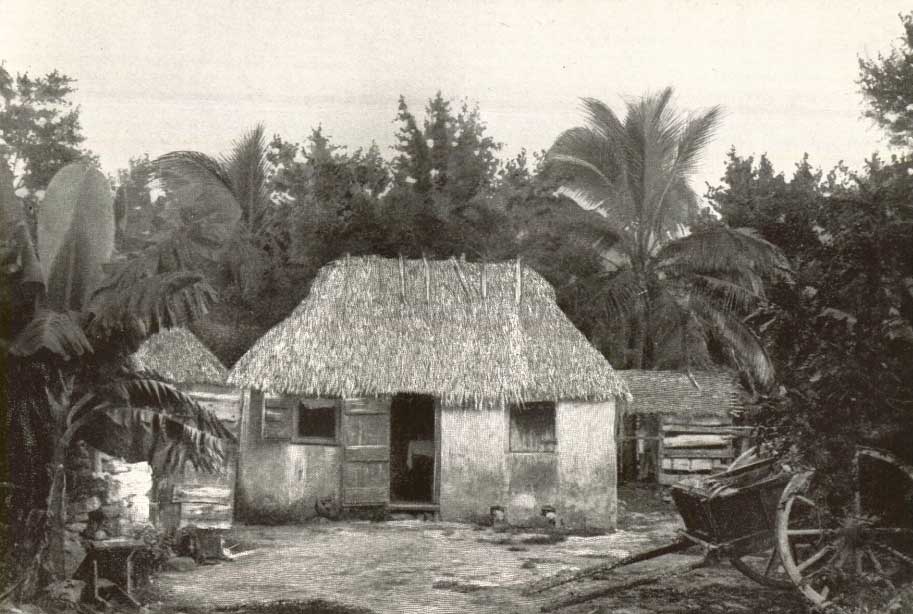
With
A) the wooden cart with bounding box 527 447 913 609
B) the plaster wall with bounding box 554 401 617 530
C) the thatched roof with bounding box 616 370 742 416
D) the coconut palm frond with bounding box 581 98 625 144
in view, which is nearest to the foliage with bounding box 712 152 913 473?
the wooden cart with bounding box 527 447 913 609

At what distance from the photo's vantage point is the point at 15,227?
297 inches

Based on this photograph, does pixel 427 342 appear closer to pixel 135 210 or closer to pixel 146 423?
pixel 135 210

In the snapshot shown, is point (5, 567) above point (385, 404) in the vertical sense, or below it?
below

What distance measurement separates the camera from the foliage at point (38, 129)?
32.1 ft

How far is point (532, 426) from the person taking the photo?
1330 cm

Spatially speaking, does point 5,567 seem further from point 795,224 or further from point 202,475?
point 795,224

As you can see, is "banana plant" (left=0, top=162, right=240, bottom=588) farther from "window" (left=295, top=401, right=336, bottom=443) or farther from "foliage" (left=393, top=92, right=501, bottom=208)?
"foliage" (left=393, top=92, right=501, bottom=208)

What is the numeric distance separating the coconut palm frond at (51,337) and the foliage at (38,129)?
11.4 ft

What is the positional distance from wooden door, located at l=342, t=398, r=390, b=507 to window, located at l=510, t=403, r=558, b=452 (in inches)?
76.0

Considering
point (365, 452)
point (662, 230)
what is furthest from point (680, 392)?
point (365, 452)

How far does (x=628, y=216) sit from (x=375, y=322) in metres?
6.08

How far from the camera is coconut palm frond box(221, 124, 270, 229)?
53.8 feet

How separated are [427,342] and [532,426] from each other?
79.1 inches

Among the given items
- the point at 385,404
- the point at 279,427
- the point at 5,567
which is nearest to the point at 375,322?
the point at 385,404
